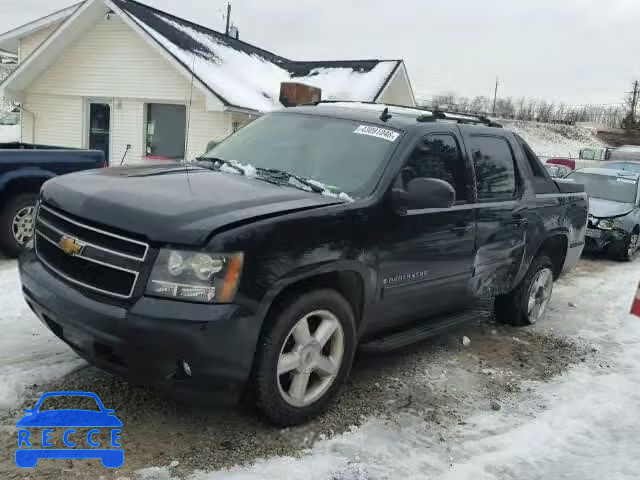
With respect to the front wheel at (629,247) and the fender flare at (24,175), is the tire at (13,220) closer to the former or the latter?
the fender flare at (24,175)

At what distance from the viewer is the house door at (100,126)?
16.6 metres

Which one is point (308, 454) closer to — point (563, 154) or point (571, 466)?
point (571, 466)

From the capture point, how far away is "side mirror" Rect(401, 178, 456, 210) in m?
3.84

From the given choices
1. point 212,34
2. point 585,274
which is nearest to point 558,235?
point 585,274

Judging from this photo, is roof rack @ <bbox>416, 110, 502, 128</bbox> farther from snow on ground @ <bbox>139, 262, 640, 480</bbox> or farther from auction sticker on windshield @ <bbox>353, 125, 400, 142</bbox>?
snow on ground @ <bbox>139, 262, 640, 480</bbox>

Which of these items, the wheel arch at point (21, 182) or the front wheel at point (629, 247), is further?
the front wheel at point (629, 247)

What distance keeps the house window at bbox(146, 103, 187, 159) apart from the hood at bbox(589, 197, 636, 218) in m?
9.92

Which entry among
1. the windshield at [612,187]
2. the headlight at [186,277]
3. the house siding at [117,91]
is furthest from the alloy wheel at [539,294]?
the house siding at [117,91]

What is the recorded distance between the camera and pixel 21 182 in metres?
6.73

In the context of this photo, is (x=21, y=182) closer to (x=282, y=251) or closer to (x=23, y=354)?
(x=23, y=354)

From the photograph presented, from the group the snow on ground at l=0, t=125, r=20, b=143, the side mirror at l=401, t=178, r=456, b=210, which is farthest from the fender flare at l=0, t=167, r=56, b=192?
the snow on ground at l=0, t=125, r=20, b=143

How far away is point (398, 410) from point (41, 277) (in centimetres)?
236

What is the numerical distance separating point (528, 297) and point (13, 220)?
5.63 m

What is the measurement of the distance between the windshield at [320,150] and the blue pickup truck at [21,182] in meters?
3.00
